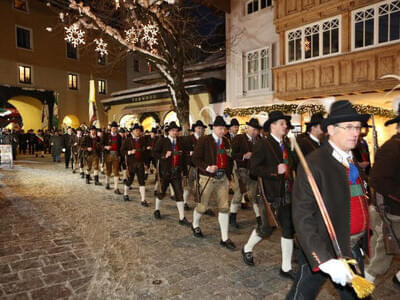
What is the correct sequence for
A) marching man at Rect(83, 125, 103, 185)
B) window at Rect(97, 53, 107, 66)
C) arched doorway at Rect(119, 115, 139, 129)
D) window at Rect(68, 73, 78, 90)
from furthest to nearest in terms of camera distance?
window at Rect(97, 53, 107, 66) → window at Rect(68, 73, 78, 90) → arched doorway at Rect(119, 115, 139, 129) → marching man at Rect(83, 125, 103, 185)

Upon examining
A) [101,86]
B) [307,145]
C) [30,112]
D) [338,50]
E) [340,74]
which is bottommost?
[307,145]

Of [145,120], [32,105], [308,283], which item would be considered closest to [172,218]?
[308,283]

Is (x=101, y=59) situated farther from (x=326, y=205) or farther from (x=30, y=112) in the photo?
(x=326, y=205)

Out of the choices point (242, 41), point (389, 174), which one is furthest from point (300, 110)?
point (389, 174)

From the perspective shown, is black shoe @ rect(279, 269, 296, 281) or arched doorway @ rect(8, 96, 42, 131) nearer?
black shoe @ rect(279, 269, 296, 281)

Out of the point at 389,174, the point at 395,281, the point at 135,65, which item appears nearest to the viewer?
the point at 389,174

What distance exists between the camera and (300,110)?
13750 millimetres

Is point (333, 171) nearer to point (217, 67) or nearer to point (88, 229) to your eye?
point (88, 229)

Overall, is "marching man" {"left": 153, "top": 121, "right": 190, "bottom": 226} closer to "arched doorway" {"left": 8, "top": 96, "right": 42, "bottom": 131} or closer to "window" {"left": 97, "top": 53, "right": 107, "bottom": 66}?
"arched doorway" {"left": 8, "top": 96, "right": 42, "bottom": 131}

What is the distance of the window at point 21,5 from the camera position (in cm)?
2781

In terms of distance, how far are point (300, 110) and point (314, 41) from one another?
316 centimetres

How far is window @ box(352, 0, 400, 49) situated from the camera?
11562 mm

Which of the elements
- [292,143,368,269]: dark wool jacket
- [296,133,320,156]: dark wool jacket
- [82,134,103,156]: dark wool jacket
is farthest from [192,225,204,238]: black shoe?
[82,134,103,156]: dark wool jacket

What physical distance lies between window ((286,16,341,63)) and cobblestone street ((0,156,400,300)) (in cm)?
927
